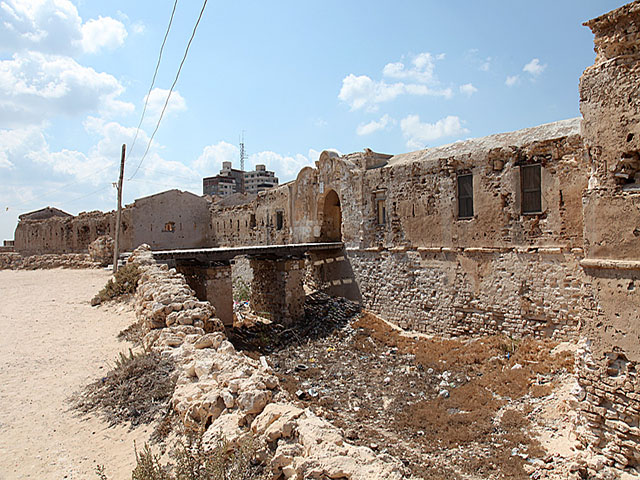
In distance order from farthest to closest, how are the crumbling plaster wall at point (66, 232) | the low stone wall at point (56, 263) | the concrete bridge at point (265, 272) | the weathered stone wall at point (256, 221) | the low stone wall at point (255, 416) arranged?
the crumbling plaster wall at point (66, 232) → the low stone wall at point (56, 263) → the weathered stone wall at point (256, 221) → the concrete bridge at point (265, 272) → the low stone wall at point (255, 416)

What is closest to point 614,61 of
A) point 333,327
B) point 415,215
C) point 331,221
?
point 415,215

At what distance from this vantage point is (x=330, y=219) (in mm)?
19062

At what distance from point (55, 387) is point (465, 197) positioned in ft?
36.0

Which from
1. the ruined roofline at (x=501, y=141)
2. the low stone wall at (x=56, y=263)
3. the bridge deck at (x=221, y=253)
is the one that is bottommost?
the low stone wall at (x=56, y=263)

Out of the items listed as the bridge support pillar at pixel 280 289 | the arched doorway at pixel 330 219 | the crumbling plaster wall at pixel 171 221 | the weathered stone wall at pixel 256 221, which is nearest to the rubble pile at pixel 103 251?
the crumbling plaster wall at pixel 171 221

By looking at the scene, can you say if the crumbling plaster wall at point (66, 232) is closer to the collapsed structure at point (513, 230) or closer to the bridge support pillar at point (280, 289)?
the collapsed structure at point (513, 230)

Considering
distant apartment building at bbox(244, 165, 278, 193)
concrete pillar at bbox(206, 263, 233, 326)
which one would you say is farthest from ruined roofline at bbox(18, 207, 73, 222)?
distant apartment building at bbox(244, 165, 278, 193)

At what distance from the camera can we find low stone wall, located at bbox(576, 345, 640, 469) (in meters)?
5.77

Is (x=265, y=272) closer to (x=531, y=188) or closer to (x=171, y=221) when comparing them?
(x=531, y=188)

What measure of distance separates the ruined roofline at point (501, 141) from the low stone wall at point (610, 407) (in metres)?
6.22

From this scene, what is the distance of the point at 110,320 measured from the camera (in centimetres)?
903

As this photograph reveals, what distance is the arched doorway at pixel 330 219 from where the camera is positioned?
18.8 metres

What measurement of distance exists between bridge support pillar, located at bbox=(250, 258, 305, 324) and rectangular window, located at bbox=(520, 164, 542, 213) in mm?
7232

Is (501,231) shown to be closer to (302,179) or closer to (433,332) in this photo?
(433,332)
